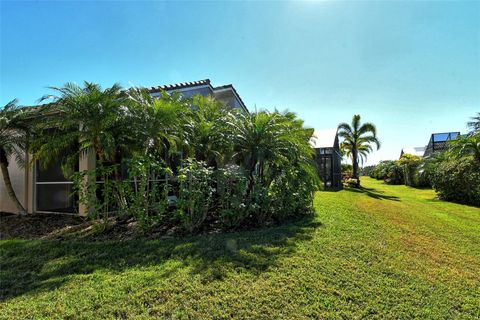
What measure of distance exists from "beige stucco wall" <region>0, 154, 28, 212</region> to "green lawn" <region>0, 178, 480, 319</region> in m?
4.61

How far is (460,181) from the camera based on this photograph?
14164 mm

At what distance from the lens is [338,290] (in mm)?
3555

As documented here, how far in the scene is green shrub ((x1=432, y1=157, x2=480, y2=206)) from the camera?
13633 mm

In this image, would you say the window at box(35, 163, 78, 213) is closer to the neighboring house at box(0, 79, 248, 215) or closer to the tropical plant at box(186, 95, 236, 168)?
the neighboring house at box(0, 79, 248, 215)

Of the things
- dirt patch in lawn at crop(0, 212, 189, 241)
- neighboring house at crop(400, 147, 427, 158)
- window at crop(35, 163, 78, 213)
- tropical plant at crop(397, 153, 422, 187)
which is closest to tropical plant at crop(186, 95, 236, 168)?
dirt patch in lawn at crop(0, 212, 189, 241)

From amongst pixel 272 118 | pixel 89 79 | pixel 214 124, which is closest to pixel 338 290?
pixel 272 118

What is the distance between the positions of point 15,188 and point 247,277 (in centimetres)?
1067

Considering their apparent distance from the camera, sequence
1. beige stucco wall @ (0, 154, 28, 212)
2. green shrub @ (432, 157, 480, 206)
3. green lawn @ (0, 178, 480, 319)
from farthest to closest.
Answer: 1. green shrub @ (432, 157, 480, 206)
2. beige stucco wall @ (0, 154, 28, 212)
3. green lawn @ (0, 178, 480, 319)

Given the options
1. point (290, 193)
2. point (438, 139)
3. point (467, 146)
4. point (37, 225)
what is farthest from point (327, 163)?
point (438, 139)

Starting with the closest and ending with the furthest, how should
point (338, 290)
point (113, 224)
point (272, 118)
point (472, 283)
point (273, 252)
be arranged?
1. point (338, 290)
2. point (472, 283)
3. point (273, 252)
4. point (113, 224)
5. point (272, 118)

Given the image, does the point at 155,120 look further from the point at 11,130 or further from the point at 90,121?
the point at 11,130

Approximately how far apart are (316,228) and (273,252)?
240 cm

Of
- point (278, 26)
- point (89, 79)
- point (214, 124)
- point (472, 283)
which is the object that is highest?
point (278, 26)

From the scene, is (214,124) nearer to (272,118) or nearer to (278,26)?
(272,118)
